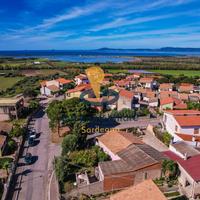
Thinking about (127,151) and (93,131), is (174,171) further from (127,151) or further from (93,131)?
(93,131)

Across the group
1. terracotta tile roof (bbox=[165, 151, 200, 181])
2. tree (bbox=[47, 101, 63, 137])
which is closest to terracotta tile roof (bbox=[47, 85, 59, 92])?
tree (bbox=[47, 101, 63, 137])

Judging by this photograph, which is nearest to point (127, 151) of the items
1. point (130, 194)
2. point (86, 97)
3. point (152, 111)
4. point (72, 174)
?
point (72, 174)

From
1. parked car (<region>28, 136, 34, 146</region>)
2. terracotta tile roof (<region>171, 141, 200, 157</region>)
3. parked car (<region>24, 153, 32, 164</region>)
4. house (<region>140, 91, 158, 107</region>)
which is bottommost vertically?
parked car (<region>24, 153, 32, 164</region>)

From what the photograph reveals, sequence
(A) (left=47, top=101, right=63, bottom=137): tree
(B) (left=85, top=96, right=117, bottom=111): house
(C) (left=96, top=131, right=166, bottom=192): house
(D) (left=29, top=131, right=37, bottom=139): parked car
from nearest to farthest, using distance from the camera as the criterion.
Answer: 1. (C) (left=96, top=131, right=166, bottom=192): house
2. (A) (left=47, top=101, right=63, bottom=137): tree
3. (D) (left=29, top=131, right=37, bottom=139): parked car
4. (B) (left=85, top=96, right=117, bottom=111): house

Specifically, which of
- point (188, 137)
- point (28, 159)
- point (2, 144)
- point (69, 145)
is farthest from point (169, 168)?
point (2, 144)

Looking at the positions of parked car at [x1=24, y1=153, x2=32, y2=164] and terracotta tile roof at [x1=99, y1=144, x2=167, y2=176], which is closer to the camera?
terracotta tile roof at [x1=99, y1=144, x2=167, y2=176]

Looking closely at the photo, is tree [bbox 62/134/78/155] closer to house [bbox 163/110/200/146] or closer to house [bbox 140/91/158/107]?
house [bbox 163/110/200/146]

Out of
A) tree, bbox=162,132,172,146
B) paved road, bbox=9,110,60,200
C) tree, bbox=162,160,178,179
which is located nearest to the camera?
paved road, bbox=9,110,60,200

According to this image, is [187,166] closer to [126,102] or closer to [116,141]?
[116,141]
